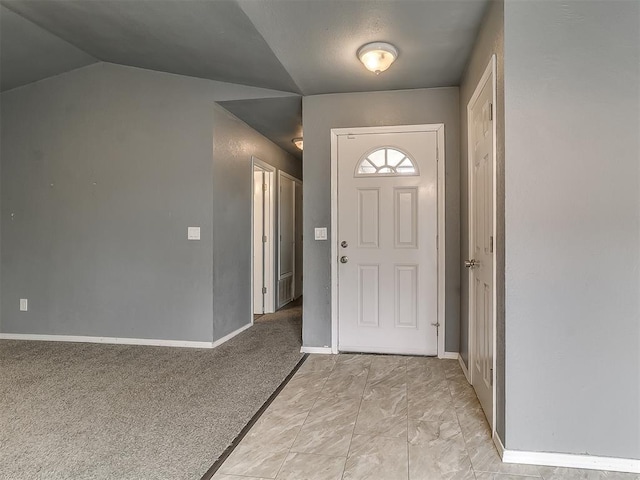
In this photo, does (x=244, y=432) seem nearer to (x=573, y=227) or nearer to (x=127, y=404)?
(x=127, y=404)

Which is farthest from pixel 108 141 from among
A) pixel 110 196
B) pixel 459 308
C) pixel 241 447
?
pixel 459 308

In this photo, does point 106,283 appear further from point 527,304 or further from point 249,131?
point 527,304

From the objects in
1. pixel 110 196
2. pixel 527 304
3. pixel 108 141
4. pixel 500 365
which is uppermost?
pixel 108 141

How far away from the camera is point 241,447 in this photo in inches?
71.4

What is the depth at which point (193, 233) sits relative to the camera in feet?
11.3

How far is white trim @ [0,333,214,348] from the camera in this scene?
3451mm

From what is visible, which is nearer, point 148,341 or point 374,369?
point 374,369

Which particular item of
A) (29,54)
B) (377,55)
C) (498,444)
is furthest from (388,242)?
(29,54)

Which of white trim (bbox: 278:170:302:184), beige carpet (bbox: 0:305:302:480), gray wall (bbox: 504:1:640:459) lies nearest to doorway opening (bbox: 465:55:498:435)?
gray wall (bbox: 504:1:640:459)

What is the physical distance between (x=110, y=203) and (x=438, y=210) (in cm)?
303

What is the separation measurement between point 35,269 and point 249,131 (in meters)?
2.57

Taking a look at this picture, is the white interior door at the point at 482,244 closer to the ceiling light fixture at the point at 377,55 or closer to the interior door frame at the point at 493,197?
the interior door frame at the point at 493,197

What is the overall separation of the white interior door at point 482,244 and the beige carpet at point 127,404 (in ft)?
4.36

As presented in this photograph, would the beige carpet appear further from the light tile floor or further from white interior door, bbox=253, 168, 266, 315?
white interior door, bbox=253, 168, 266, 315
